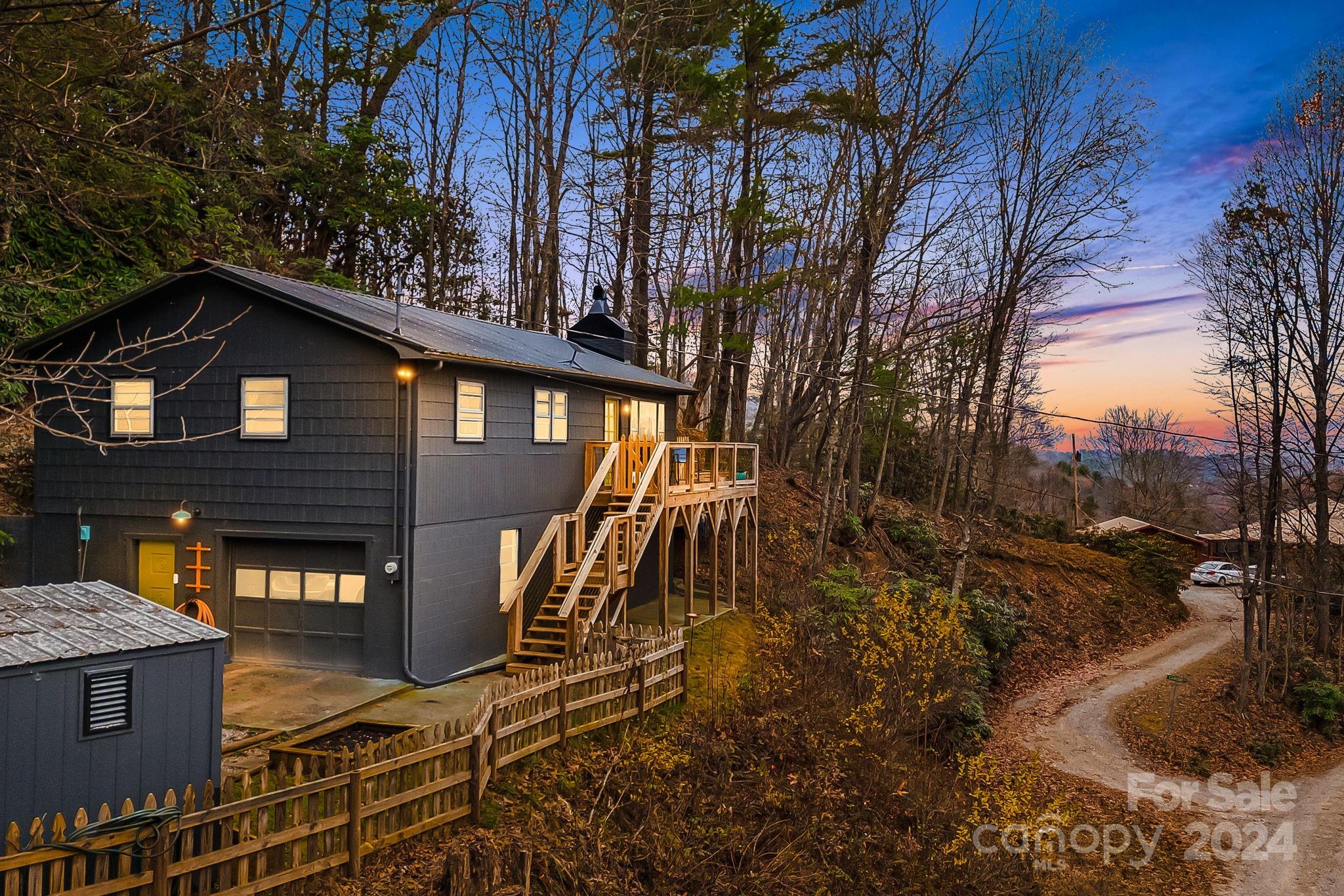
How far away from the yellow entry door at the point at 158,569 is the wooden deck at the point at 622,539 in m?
5.71

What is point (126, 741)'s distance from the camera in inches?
275

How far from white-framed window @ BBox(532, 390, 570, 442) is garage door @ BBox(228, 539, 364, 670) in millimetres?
4200

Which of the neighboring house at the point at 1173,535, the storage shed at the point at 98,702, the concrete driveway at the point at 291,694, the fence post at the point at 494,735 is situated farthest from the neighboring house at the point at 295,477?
the neighboring house at the point at 1173,535

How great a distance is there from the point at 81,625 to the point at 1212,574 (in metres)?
44.5

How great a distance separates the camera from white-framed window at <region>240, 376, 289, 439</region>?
44.9 ft

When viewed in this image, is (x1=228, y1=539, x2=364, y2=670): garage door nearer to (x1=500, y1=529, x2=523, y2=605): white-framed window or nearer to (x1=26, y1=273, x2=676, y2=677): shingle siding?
(x1=26, y1=273, x2=676, y2=677): shingle siding

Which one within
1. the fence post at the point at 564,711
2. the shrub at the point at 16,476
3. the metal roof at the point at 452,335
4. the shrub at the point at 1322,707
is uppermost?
the metal roof at the point at 452,335

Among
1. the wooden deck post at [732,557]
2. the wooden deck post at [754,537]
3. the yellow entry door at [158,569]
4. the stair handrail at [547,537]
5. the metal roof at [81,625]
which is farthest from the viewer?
the wooden deck post at [754,537]

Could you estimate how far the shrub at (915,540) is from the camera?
27609 millimetres

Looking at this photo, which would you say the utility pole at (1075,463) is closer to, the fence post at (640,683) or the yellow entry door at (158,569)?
the fence post at (640,683)

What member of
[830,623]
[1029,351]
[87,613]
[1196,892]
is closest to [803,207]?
[1029,351]

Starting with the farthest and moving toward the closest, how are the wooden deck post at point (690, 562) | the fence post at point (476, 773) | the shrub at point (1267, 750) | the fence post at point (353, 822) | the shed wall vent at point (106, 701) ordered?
1. the shrub at point (1267, 750)
2. the wooden deck post at point (690, 562)
3. the fence post at point (476, 773)
4. the fence post at point (353, 822)
5. the shed wall vent at point (106, 701)

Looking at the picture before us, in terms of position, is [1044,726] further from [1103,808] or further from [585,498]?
[585,498]

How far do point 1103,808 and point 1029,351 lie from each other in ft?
70.9
